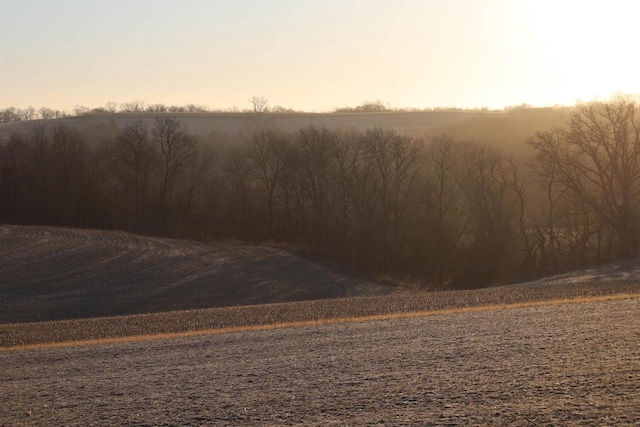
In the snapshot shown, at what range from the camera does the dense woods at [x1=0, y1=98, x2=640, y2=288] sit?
2328 inches

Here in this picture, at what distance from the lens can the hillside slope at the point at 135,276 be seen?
41750mm

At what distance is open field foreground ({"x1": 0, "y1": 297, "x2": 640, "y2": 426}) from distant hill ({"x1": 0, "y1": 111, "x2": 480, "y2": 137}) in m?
109

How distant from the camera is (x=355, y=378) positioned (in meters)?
13.9

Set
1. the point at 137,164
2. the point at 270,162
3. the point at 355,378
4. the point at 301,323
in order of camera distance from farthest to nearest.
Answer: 1. the point at 270,162
2. the point at 137,164
3. the point at 301,323
4. the point at 355,378

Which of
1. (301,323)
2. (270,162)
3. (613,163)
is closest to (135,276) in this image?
(301,323)

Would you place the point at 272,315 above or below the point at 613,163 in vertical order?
below

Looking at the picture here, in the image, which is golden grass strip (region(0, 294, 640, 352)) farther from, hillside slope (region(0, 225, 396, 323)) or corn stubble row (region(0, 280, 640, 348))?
hillside slope (region(0, 225, 396, 323))

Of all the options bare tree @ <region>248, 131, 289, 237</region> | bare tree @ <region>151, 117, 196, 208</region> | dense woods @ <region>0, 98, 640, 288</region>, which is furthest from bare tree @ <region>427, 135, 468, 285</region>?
bare tree @ <region>151, 117, 196, 208</region>

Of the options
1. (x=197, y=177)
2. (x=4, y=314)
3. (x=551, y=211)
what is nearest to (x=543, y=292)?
(x=4, y=314)

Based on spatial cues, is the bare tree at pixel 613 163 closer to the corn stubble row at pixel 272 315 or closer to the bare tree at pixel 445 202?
the bare tree at pixel 445 202

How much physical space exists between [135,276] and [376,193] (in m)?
33.7

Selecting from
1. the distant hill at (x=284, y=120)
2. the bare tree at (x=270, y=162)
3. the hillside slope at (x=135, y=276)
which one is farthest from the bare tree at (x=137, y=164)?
the distant hill at (x=284, y=120)

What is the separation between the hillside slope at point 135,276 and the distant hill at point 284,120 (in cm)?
7103

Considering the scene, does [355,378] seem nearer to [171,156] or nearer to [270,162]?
[270,162]
